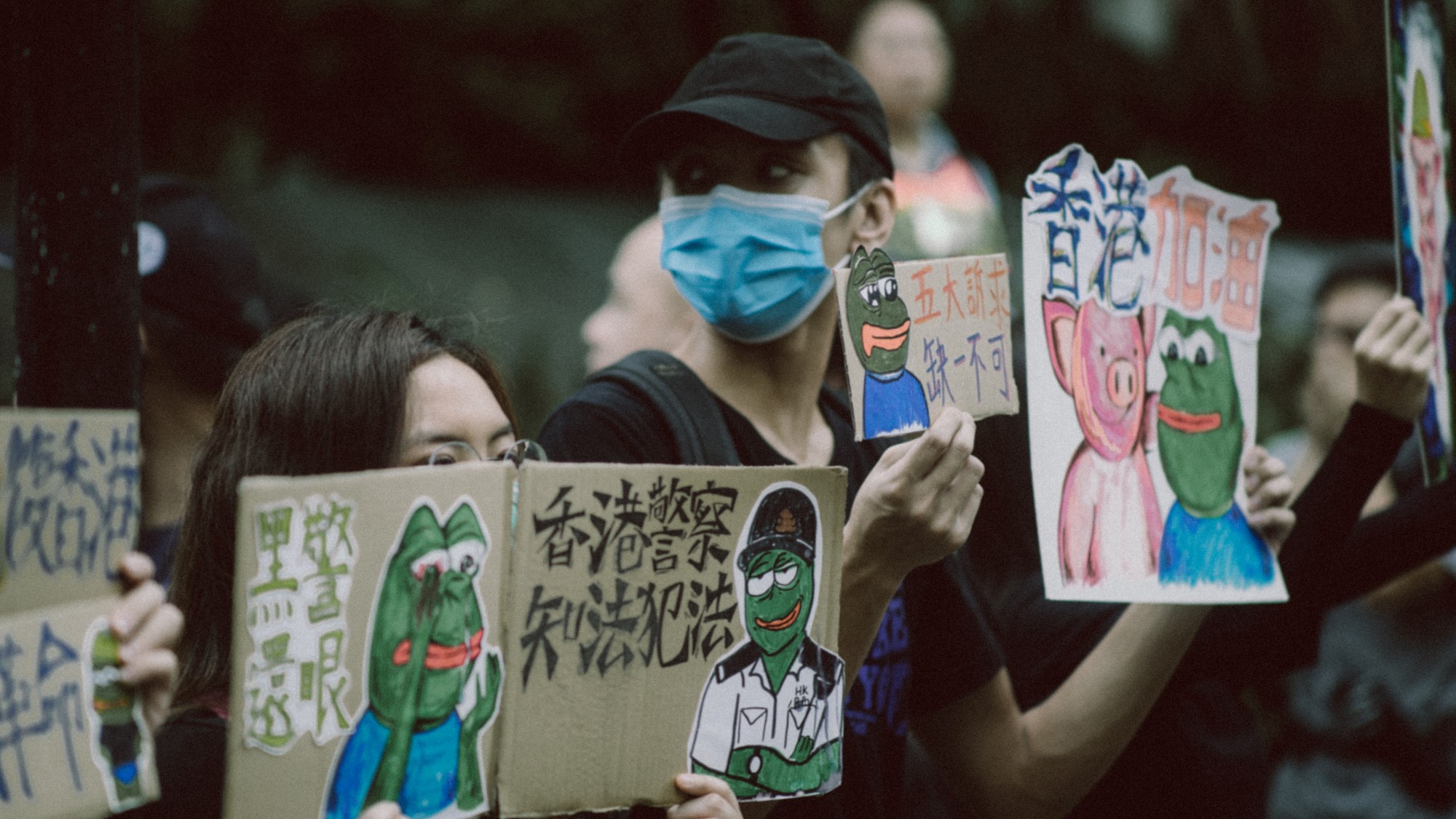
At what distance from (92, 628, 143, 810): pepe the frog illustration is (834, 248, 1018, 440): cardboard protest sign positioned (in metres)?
0.76

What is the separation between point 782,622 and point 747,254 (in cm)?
59

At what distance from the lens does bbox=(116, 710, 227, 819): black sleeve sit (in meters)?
1.38

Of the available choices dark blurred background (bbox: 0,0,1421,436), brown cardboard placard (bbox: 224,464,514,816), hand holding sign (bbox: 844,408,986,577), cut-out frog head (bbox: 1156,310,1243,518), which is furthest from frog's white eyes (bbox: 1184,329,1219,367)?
dark blurred background (bbox: 0,0,1421,436)

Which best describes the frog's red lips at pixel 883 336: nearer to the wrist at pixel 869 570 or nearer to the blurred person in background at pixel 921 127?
the wrist at pixel 869 570

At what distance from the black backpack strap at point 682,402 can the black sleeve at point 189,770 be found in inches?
24.7

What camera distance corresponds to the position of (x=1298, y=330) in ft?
20.6

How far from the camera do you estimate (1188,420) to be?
81.1 inches

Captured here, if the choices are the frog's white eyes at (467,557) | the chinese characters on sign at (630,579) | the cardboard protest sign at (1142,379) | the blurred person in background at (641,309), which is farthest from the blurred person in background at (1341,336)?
the frog's white eyes at (467,557)

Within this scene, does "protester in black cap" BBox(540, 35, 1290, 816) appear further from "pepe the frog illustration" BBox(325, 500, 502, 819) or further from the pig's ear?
"pepe the frog illustration" BBox(325, 500, 502, 819)

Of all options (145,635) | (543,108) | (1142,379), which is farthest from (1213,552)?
(543,108)

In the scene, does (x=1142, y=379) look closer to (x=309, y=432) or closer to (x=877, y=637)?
(x=877, y=637)

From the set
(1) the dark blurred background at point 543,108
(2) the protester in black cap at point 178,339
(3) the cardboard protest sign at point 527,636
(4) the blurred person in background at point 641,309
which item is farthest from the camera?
(1) the dark blurred background at point 543,108

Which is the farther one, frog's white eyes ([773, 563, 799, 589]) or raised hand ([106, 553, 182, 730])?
frog's white eyes ([773, 563, 799, 589])

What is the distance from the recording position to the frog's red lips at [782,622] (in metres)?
1.56
